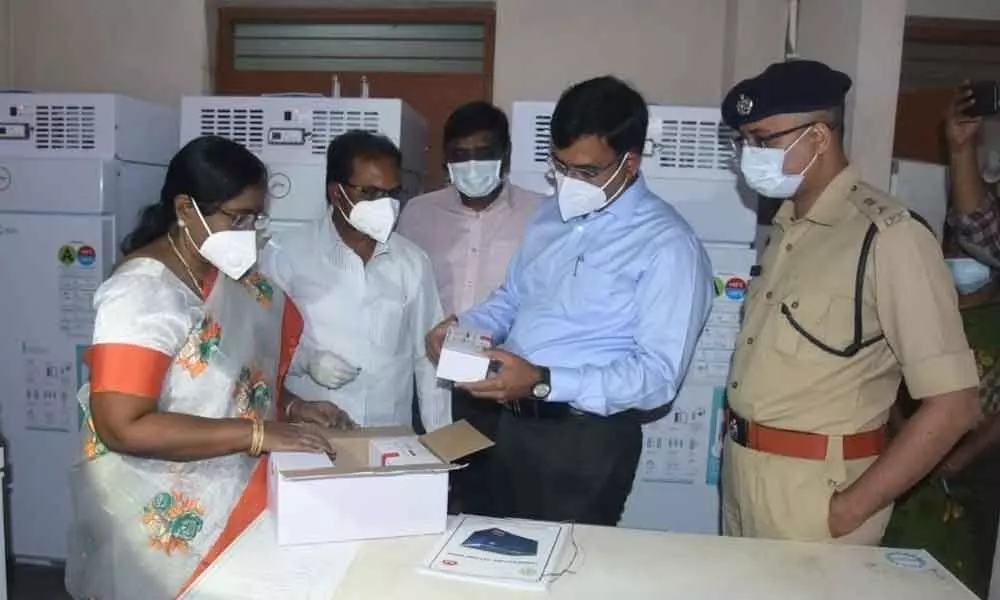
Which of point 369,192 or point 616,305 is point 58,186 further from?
point 616,305

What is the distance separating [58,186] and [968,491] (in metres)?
2.92

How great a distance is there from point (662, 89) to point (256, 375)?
2090 mm

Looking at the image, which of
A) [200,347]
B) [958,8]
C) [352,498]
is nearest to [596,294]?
[352,498]

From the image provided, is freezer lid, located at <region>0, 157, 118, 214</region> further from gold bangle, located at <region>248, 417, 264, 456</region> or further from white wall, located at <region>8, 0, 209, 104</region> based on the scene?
gold bangle, located at <region>248, 417, 264, 456</region>

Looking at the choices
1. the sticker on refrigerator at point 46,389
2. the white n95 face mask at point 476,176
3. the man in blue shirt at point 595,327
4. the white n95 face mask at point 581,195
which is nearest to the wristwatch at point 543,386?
the man in blue shirt at point 595,327

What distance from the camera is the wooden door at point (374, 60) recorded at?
3.27 metres

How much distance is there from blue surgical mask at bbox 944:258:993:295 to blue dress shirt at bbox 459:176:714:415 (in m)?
0.93

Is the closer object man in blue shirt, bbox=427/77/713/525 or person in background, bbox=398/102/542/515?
man in blue shirt, bbox=427/77/713/525

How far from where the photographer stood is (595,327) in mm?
1638

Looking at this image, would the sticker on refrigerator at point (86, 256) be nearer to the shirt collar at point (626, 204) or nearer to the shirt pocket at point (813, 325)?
the shirt collar at point (626, 204)

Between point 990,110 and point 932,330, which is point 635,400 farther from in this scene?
point 990,110

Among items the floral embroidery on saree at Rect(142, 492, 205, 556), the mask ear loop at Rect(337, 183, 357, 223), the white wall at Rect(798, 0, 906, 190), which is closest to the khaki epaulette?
the white wall at Rect(798, 0, 906, 190)

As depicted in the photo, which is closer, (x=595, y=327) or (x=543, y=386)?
(x=543, y=386)

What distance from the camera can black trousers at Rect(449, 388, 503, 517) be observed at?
1825 mm
